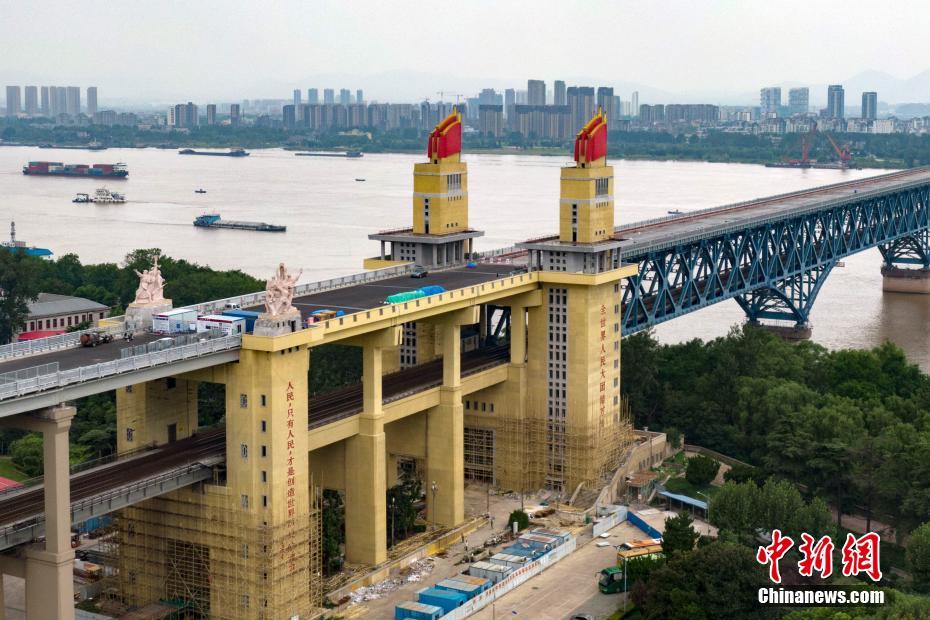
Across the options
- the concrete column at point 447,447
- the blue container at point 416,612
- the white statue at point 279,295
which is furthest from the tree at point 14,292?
the blue container at point 416,612

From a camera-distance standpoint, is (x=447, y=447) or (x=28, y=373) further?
(x=447, y=447)

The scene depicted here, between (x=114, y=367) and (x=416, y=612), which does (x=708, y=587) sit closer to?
(x=416, y=612)

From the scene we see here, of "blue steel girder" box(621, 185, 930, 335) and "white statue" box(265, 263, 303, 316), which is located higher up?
"white statue" box(265, 263, 303, 316)

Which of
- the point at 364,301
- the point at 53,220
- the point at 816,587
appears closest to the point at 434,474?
the point at 364,301

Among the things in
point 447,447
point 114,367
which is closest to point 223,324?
point 114,367

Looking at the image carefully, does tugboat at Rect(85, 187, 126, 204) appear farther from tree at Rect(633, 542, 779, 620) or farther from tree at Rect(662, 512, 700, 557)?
tree at Rect(633, 542, 779, 620)

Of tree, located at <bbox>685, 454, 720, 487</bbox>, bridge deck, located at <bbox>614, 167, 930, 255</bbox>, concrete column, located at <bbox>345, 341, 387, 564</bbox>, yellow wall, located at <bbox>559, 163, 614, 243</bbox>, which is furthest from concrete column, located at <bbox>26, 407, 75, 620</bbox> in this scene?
tree, located at <bbox>685, 454, 720, 487</bbox>

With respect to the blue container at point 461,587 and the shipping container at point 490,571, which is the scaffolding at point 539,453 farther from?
the blue container at point 461,587
